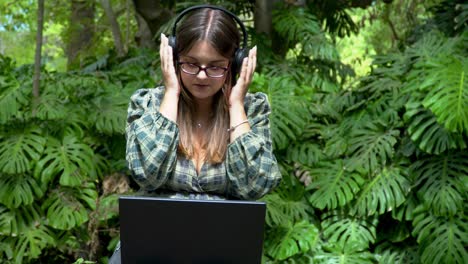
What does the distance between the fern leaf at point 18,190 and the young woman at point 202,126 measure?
79.7 inches

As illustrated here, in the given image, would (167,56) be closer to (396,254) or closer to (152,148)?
(152,148)


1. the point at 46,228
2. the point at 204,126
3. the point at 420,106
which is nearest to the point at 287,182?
the point at 420,106

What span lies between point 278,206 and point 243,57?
2.08 m

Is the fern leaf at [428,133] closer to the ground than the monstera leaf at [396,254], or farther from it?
farther from it

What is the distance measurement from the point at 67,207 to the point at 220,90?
2118 millimetres

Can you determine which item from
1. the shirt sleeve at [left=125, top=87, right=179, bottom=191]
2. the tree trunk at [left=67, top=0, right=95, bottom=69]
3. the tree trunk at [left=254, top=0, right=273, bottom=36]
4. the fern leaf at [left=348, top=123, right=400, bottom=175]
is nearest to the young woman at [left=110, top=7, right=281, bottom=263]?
the shirt sleeve at [left=125, top=87, right=179, bottom=191]

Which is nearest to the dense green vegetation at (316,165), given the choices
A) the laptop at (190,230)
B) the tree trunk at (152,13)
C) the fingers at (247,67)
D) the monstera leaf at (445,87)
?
the monstera leaf at (445,87)

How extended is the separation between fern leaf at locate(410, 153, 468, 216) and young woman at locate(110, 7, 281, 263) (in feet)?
5.99

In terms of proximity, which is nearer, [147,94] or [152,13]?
[147,94]

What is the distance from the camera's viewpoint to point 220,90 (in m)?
1.81

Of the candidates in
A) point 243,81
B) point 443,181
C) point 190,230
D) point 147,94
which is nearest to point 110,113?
point 443,181

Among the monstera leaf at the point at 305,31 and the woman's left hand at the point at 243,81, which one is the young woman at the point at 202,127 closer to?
the woman's left hand at the point at 243,81

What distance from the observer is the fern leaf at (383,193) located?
11.6 feet

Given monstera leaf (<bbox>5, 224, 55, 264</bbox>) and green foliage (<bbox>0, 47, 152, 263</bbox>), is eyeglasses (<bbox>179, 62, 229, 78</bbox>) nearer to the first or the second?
green foliage (<bbox>0, 47, 152, 263</bbox>)
